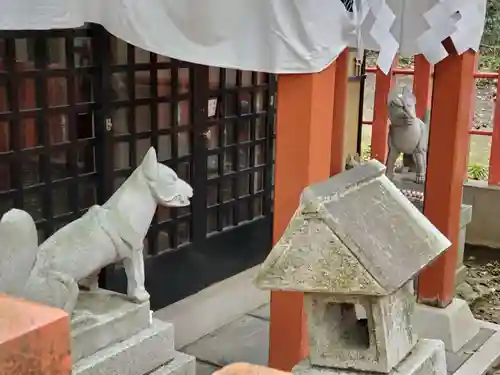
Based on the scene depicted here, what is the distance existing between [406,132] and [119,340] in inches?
154

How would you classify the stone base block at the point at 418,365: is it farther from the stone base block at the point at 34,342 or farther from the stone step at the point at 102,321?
the stone base block at the point at 34,342

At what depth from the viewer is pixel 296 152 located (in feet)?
13.9

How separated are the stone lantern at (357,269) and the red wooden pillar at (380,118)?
6171 mm

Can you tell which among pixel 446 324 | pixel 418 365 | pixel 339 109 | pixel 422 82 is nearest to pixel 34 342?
pixel 418 365

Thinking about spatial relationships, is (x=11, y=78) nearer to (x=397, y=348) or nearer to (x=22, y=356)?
(x=397, y=348)

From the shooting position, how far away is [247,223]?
6.63 m

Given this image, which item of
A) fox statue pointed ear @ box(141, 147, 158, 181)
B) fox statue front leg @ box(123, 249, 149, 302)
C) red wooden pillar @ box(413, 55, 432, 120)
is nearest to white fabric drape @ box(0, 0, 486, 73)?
fox statue pointed ear @ box(141, 147, 158, 181)

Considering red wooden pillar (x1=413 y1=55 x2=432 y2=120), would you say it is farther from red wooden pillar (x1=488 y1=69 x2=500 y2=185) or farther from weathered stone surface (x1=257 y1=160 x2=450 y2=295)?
weathered stone surface (x1=257 y1=160 x2=450 y2=295)

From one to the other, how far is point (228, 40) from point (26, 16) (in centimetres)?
109

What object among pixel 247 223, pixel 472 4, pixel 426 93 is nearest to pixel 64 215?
pixel 247 223

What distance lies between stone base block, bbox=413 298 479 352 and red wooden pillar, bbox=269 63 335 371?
1704 mm

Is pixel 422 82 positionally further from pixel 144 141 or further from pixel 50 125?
pixel 50 125

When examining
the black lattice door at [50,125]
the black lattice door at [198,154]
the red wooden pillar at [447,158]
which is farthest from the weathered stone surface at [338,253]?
the red wooden pillar at [447,158]

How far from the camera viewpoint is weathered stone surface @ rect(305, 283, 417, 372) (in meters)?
3.15
